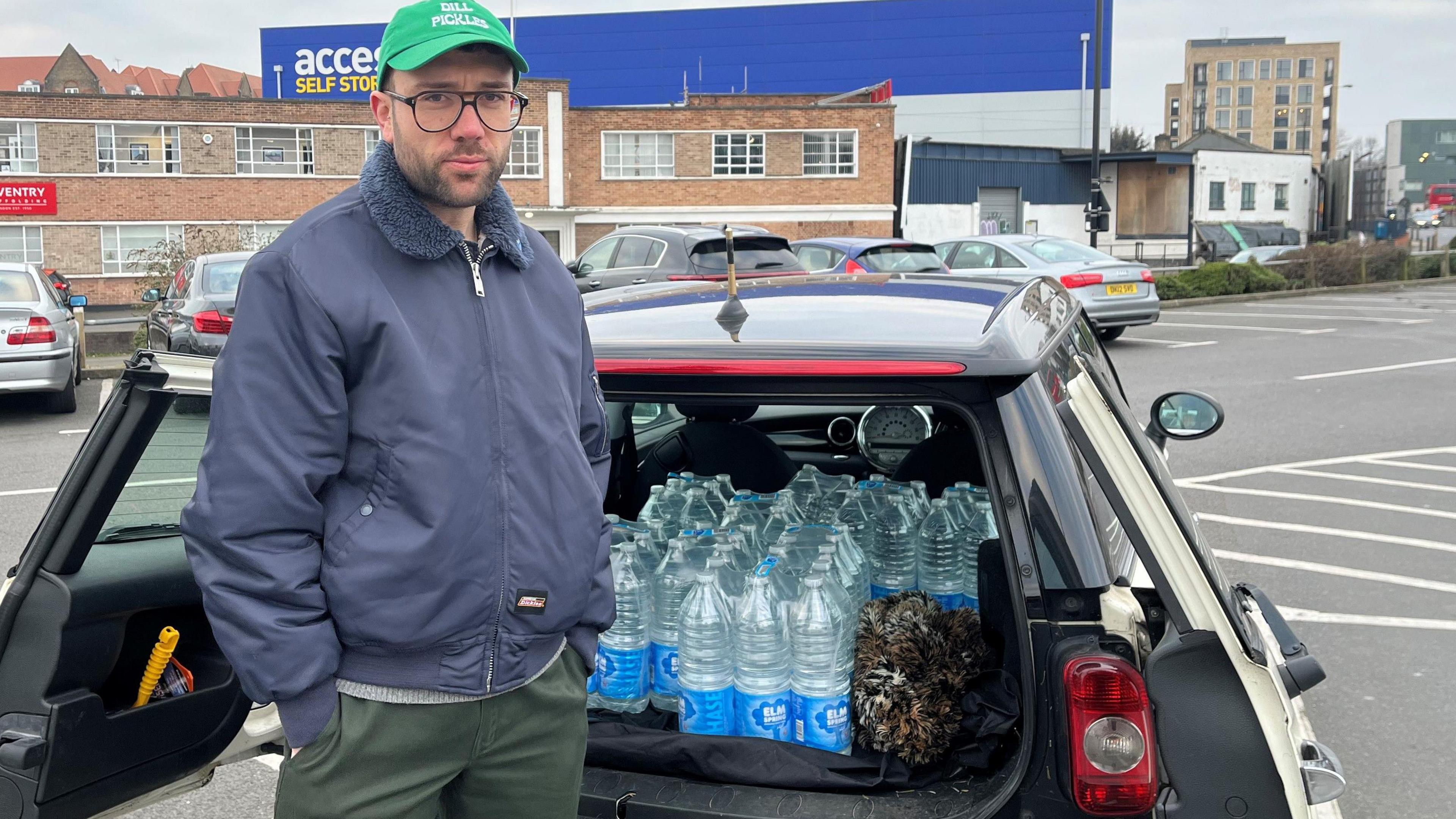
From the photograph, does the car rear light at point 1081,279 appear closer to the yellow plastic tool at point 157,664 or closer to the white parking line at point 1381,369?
the white parking line at point 1381,369

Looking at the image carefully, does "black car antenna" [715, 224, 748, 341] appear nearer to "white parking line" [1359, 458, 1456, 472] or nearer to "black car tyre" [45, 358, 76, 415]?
"white parking line" [1359, 458, 1456, 472]

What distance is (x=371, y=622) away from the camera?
175 centimetres

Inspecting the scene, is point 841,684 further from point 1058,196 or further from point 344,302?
point 1058,196

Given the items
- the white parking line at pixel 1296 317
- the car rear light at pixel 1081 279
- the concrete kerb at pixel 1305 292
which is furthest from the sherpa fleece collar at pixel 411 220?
the concrete kerb at pixel 1305 292

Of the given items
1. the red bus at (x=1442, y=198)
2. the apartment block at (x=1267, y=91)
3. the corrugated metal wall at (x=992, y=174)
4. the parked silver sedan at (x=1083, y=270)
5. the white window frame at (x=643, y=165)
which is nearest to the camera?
the parked silver sedan at (x=1083, y=270)

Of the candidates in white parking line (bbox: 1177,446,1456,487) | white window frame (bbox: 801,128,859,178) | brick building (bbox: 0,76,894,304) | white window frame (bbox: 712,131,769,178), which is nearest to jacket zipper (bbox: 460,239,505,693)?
white parking line (bbox: 1177,446,1456,487)

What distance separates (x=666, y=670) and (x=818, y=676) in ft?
1.31

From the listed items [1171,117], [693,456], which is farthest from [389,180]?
[1171,117]

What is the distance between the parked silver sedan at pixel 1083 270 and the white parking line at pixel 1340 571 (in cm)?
927

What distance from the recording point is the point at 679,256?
17531mm

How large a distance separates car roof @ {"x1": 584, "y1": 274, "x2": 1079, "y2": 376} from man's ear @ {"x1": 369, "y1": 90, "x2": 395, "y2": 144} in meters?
0.73

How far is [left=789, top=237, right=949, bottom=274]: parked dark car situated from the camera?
54.4 feet

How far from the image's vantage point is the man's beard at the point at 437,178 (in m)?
1.91

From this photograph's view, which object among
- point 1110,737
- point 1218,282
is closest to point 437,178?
point 1110,737
